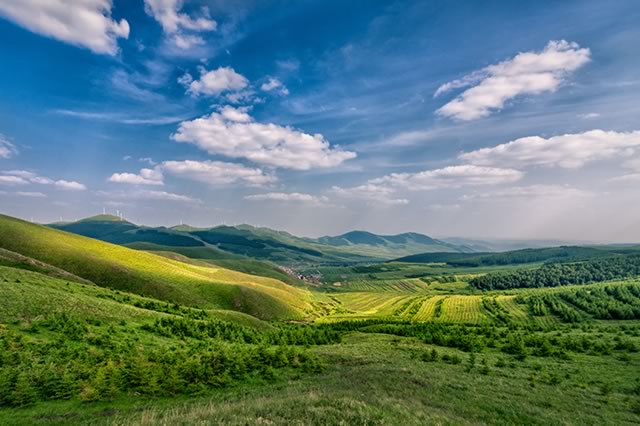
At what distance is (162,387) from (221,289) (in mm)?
76041

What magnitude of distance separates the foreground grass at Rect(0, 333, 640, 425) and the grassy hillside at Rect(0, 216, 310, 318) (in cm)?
6300

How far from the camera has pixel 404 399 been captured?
1762 centimetres

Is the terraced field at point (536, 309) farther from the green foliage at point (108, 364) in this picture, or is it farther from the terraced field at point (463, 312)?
the green foliage at point (108, 364)

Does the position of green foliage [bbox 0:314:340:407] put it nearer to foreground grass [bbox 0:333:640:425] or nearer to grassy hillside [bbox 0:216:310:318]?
foreground grass [bbox 0:333:640:425]

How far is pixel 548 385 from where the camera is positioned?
2503 cm

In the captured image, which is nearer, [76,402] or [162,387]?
[76,402]

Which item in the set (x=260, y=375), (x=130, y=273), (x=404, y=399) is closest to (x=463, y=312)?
(x=130, y=273)

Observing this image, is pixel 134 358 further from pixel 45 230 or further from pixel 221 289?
pixel 45 230

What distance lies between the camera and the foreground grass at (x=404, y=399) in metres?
13.2

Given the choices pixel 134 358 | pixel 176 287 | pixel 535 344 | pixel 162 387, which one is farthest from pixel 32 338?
pixel 176 287

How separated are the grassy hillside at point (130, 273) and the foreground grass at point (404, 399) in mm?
63002

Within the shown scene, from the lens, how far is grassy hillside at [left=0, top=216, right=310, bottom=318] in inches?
3093

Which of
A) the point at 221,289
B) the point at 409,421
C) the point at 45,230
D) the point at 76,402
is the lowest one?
the point at 221,289

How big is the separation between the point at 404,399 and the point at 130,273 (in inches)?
3355
